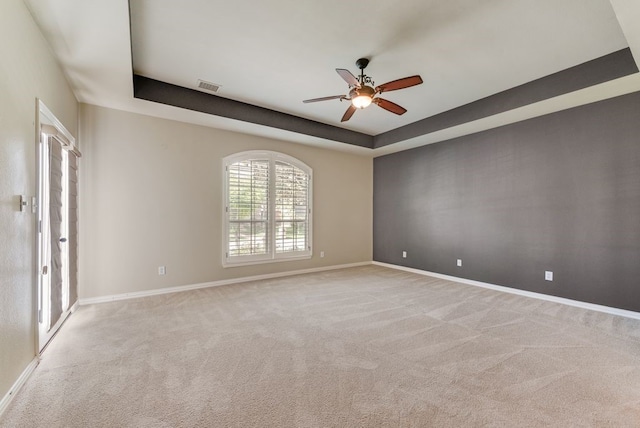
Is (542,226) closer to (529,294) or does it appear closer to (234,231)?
(529,294)

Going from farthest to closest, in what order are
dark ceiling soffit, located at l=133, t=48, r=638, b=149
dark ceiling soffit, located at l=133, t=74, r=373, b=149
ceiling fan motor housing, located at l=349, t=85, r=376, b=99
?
dark ceiling soffit, located at l=133, t=74, r=373, b=149 < dark ceiling soffit, located at l=133, t=48, r=638, b=149 < ceiling fan motor housing, located at l=349, t=85, r=376, b=99

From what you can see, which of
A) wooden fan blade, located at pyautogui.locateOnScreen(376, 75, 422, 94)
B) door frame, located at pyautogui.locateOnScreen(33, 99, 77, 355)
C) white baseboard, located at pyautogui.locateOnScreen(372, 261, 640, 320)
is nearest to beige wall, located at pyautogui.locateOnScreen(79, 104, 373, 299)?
door frame, located at pyautogui.locateOnScreen(33, 99, 77, 355)

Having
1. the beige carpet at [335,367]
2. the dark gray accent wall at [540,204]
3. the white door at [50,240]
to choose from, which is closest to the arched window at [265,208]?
the beige carpet at [335,367]

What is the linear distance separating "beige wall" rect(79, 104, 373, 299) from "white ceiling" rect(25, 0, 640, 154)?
0.47 meters

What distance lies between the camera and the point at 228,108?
437 cm

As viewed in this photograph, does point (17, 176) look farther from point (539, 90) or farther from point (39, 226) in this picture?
point (539, 90)

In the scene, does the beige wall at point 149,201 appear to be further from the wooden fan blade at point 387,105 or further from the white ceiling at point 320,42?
the wooden fan blade at point 387,105

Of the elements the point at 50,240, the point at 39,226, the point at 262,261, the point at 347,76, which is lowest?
the point at 262,261

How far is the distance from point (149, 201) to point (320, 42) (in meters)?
3.38

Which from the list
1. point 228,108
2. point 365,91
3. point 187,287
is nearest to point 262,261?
point 187,287

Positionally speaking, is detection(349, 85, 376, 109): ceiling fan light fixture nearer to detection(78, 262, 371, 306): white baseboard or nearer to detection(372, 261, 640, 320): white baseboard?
detection(78, 262, 371, 306): white baseboard

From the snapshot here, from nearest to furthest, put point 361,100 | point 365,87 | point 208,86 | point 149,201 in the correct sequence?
1. point 365,87
2. point 361,100
3. point 208,86
4. point 149,201

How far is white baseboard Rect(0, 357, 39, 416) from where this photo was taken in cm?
177

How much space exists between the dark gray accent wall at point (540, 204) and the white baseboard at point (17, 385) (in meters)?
5.77
